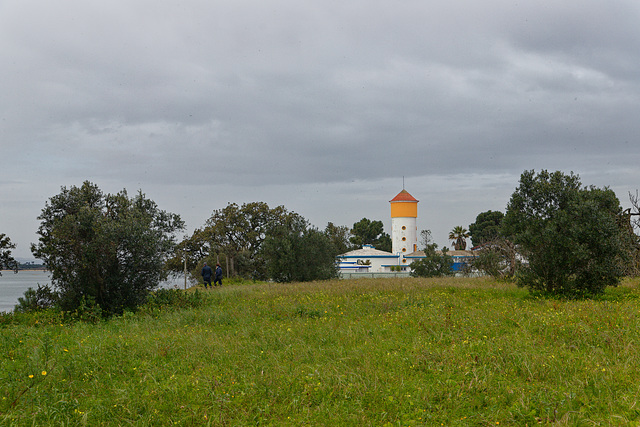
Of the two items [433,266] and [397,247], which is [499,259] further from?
[397,247]

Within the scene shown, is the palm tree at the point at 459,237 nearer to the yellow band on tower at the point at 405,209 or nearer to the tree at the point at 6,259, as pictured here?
the yellow band on tower at the point at 405,209

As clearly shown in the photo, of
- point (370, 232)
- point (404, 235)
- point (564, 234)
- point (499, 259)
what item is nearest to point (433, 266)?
point (499, 259)

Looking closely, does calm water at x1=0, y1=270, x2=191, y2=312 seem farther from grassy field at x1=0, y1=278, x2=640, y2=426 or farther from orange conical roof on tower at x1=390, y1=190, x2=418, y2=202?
orange conical roof on tower at x1=390, y1=190, x2=418, y2=202

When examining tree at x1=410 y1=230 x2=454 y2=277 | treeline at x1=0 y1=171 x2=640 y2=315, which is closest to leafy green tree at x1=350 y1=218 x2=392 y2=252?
tree at x1=410 y1=230 x2=454 y2=277

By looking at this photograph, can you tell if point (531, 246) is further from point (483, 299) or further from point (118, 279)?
point (118, 279)

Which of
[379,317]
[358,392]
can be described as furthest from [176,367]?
[379,317]

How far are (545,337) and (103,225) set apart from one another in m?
12.7

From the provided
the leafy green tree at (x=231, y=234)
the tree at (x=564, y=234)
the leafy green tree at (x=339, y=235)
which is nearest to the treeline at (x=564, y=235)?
the tree at (x=564, y=234)

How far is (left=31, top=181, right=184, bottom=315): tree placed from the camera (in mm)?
Answer: 14695

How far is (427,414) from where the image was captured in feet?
19.5

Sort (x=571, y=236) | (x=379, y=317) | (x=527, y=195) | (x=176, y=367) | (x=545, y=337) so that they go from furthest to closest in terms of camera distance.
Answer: (x=527, y=195)
(x=571, y=236)
(x=379, y=317)
(x=545, y=337)
(x=176, y=367)

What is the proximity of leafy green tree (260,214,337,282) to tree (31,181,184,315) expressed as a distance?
1434 centimetres

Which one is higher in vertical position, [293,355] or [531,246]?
[531,246]

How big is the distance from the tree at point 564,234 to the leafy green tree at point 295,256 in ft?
47.6
